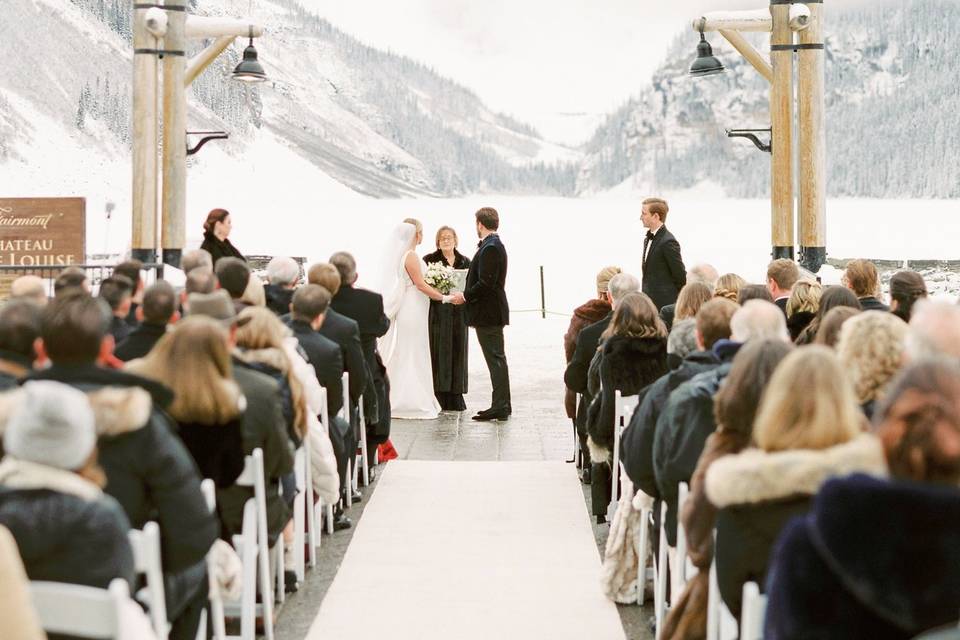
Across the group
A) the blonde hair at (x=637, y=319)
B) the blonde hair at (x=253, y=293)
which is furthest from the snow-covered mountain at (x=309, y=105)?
the blonde hair at (x=637, y=319)

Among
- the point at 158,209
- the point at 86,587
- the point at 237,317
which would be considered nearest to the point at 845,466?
the point at 86,587

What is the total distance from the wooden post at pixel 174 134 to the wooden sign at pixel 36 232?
79cm

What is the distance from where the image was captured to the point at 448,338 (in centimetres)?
1189

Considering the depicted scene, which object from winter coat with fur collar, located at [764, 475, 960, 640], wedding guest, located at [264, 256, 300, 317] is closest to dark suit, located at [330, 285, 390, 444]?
wedding guest, located at [264, 256, 300, 317]

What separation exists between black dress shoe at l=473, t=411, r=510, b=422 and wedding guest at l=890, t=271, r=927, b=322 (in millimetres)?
5070

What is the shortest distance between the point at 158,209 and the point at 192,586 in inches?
346

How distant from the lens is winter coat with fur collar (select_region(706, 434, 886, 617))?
3.32 metres

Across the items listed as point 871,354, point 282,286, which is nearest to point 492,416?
point 282,286

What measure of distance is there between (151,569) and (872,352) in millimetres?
2427

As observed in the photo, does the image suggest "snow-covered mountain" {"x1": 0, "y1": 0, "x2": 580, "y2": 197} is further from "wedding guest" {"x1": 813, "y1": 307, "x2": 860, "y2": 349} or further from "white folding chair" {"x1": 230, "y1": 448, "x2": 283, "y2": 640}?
"wedding guest" {"x1": 813, "y1": 307, "x2": 860, "y2": 349}

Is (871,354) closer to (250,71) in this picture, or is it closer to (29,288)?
(29,288)

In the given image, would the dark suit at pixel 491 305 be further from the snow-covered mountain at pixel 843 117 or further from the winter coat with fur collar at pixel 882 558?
the snow-covered mountain at pixel 843 117

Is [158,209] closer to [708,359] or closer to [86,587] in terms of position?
[708,359]

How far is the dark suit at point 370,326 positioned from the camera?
8766 millimetres
